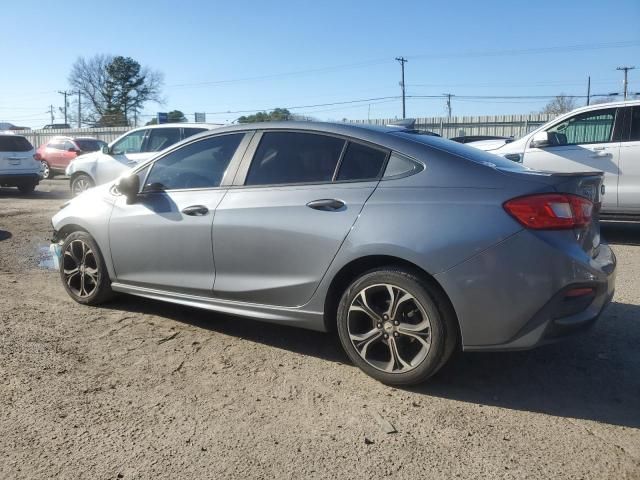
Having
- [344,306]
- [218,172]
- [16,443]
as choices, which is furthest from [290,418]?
[218,172]

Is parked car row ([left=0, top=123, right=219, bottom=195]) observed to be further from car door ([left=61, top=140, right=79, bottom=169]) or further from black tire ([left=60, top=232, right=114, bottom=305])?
car door ([left=61, top=140, right=79, bottom=169])

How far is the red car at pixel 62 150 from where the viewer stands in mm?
21906

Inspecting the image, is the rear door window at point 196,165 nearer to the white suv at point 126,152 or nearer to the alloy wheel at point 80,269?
the alloy wheel at point 80,269

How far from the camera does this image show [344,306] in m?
3.62

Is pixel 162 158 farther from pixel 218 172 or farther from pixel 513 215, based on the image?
pixel 513 215

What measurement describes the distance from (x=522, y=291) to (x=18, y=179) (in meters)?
15.9

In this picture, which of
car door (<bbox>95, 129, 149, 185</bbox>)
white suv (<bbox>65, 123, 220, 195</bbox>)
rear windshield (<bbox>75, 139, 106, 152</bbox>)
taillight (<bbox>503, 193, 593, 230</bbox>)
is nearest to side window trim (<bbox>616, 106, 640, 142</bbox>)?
taillight (<bbox>503, 193, 593, 230</bbox>)

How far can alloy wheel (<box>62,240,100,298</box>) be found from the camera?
4980 mm

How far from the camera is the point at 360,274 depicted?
3598mm

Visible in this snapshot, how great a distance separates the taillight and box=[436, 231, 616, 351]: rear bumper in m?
0.06

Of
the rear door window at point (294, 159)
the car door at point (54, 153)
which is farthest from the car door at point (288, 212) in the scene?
the car door at point (54, 153)

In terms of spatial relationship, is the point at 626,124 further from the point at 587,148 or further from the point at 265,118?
the point at 265,118

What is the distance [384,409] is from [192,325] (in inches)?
79.1

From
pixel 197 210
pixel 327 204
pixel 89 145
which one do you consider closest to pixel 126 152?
pixel 197 210
